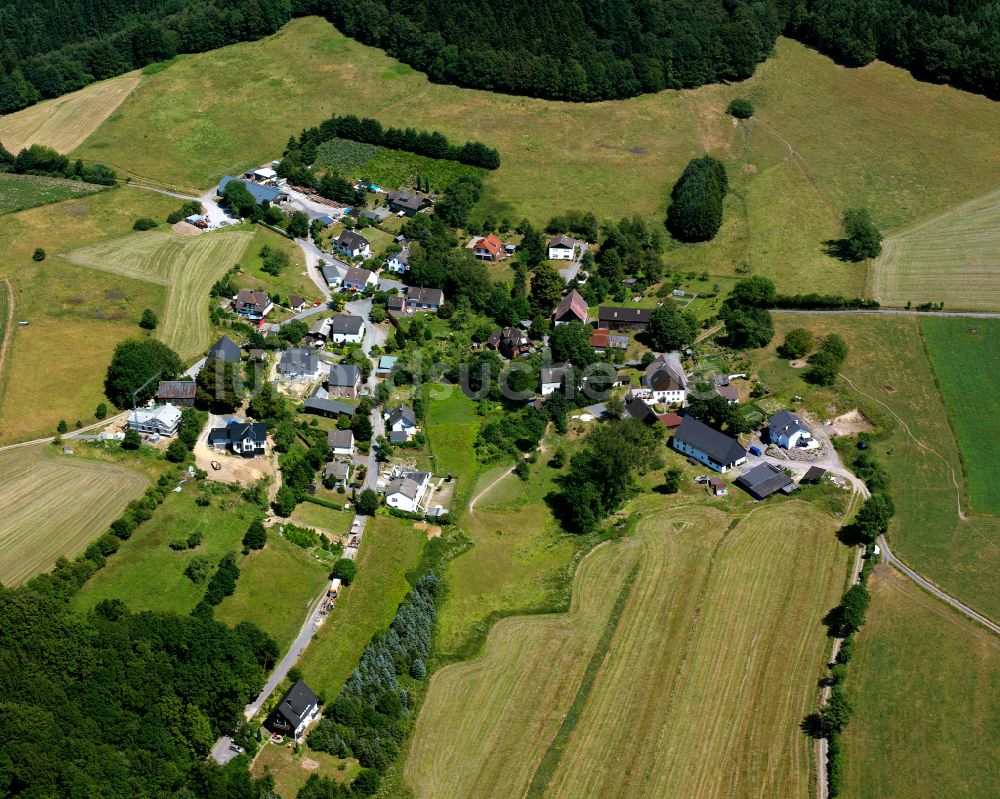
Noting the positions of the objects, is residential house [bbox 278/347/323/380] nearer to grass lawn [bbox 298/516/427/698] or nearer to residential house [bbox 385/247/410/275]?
grass lawn [bbox 298/516/427/698]

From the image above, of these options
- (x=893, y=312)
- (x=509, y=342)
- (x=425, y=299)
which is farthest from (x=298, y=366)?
(x=893, y=312)

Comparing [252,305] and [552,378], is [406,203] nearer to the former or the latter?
[252,305]

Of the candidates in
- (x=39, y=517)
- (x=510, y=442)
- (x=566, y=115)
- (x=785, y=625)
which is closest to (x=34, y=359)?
(x=39, y=517)

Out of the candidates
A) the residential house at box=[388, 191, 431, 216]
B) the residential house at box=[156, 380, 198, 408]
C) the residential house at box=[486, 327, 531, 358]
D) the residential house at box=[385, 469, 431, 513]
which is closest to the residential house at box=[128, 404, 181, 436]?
the residential house at box=[156, 380, 198, 408]

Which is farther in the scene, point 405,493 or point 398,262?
point 398,262

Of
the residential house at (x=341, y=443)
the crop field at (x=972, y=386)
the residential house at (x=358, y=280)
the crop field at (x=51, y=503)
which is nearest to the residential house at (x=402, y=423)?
the residential house at (x=341, y=443)
